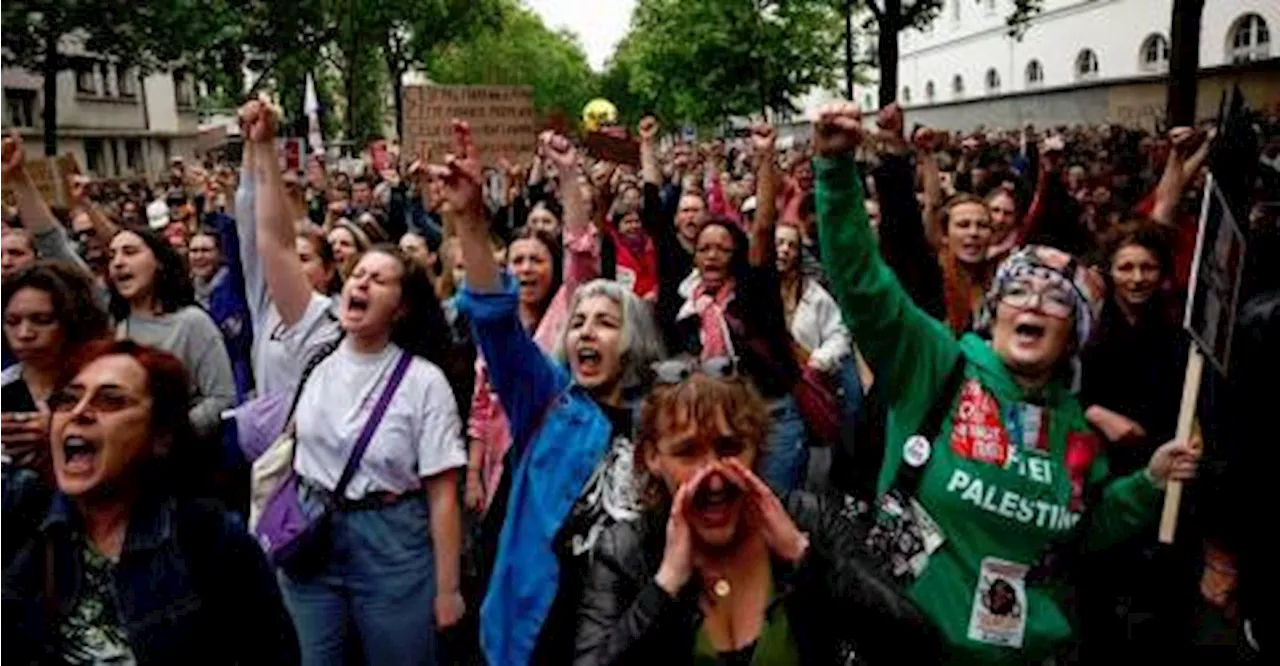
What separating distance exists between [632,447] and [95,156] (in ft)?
142

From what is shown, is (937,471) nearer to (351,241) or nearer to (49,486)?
(49,486)

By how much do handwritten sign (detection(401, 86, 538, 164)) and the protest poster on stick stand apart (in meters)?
6.63

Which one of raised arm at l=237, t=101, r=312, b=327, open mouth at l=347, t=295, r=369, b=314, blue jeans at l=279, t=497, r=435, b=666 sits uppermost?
raised arm at l=237, t=101, r=312, b=327

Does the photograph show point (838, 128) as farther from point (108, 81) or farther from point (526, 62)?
point (526, 62)

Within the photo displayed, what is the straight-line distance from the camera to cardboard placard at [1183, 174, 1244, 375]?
120 inches

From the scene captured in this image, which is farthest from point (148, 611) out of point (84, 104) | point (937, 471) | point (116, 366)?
point (84, 104)

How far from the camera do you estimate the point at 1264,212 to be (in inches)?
220

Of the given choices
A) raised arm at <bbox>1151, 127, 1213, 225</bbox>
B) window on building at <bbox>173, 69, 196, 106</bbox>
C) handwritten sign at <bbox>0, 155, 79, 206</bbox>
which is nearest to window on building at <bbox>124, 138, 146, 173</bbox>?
window on building at <bbox>173, 69, 196, 106</bbox>

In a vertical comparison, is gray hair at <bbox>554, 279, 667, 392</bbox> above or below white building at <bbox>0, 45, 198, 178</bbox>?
below

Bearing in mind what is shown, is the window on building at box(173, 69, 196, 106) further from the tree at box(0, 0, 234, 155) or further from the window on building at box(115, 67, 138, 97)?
the tree at box(0, 0, 234, 155)

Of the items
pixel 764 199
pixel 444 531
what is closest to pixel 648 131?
pixel 764 199

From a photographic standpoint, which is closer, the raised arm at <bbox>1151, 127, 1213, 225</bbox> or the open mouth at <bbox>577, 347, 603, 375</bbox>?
the open mouth at <bbox>577, 347, 603, 375</bbox>

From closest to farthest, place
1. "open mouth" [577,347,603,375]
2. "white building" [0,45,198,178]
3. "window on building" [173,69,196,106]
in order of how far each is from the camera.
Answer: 1. "open mouth" [577,347,603,375]
2. "white building" [0,45,198,178]
3. "window on building" [173,69,196,106]

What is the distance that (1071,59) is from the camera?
39812 millimetres
